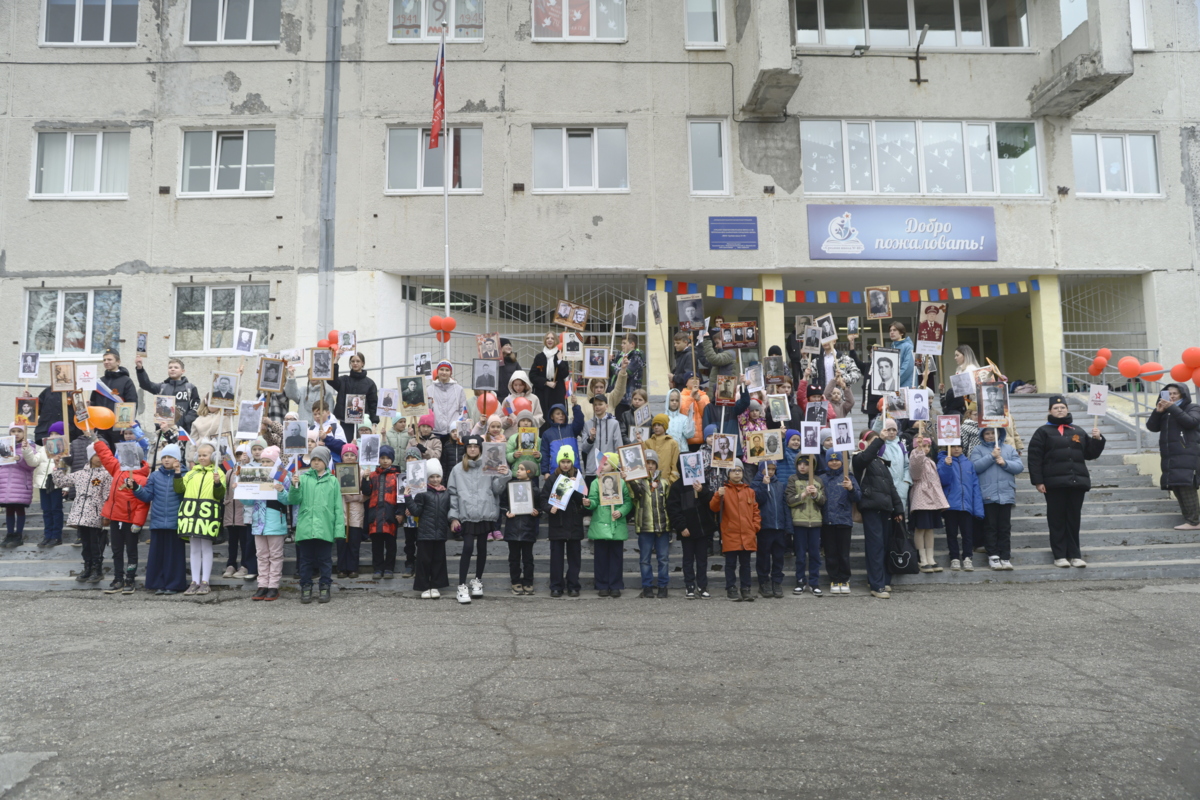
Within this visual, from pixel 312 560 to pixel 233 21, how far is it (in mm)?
13420

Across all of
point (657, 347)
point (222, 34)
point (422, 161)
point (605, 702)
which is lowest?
point (605, 702)

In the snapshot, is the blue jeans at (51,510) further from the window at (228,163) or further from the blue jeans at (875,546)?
the blue jeans at (875,546)

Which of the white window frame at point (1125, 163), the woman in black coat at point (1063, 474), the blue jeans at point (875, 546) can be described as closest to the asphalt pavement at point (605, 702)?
the blue jeans at point (875, 546)

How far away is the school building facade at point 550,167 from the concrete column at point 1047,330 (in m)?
0.05

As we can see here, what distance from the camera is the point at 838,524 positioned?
9914 millimetres

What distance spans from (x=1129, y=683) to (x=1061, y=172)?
14.7 meters

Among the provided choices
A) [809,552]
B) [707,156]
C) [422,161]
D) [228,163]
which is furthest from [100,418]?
[707,156]

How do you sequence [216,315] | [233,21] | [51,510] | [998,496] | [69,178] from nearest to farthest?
[998,496] < [51,510] < [216,315] < [69,178] < [233,21]

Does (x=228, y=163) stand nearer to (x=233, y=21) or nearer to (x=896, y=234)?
(x=233, y=21)

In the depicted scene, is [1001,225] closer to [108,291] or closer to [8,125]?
[108,291]

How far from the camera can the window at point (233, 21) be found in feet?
58.5

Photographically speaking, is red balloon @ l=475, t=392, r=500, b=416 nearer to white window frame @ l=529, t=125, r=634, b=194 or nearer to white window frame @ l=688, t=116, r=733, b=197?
white window frame @ l=529, t=125, r=634, b=194

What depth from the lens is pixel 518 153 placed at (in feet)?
57.4

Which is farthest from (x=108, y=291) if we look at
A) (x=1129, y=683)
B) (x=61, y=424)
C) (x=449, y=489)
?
(x=1129, y=683)
